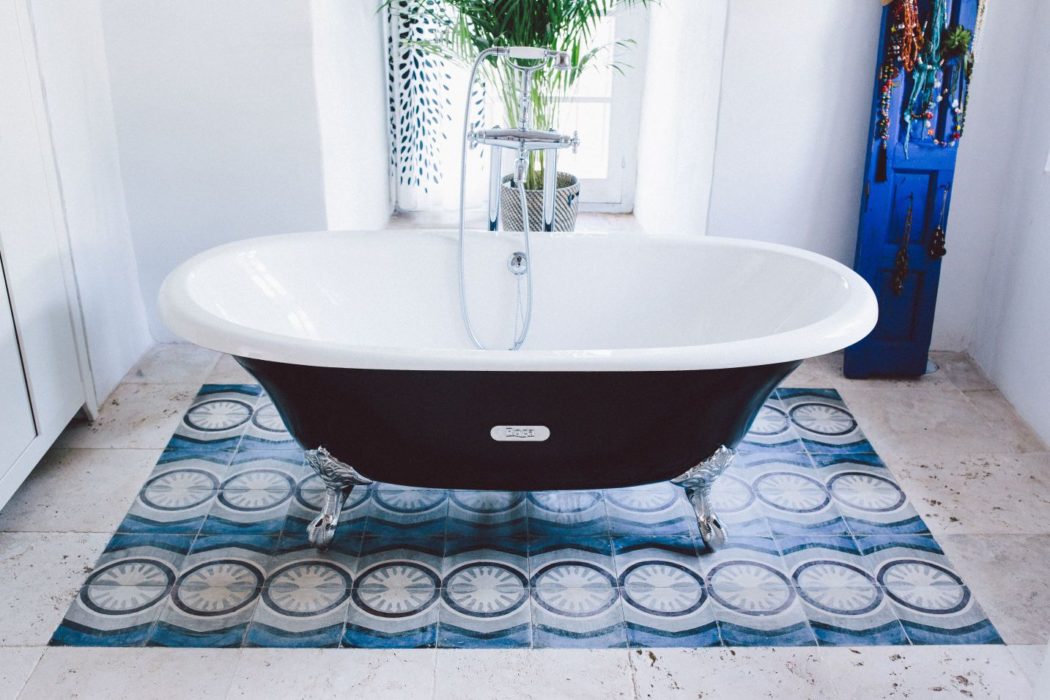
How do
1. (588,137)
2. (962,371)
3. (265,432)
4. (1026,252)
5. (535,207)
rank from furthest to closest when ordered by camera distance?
1. (588,137)
2. (535,207)
3. (962,371)
4. (1026,252)
5. (265,432)

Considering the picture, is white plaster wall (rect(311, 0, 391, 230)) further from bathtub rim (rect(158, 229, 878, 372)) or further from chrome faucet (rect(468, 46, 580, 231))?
bathtub rim (rect(158, 229, 878, 372))

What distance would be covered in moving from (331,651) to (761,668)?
32.3 inches

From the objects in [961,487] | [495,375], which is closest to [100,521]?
[495,375]

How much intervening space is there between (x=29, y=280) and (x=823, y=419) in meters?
2.15

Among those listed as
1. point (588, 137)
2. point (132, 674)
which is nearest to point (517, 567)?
point (132, 674)

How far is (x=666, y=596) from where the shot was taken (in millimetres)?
1982

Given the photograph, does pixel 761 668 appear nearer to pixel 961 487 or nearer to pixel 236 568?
pixel 961 487

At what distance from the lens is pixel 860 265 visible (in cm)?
293

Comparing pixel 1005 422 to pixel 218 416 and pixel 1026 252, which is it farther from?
pixel 218 416

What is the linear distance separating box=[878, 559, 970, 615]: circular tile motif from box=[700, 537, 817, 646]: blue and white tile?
0.22 m

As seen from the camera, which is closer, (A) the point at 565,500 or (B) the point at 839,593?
(B) the point at 839,593

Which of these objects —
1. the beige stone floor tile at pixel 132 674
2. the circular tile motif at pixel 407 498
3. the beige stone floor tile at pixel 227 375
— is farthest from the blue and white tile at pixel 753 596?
the beige stone floor tile at pixel 227 375

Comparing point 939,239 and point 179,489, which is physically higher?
point 939,239

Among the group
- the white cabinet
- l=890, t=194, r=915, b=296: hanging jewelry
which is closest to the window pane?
l=890, t=194, r=915, b=296: hanging jewelry
